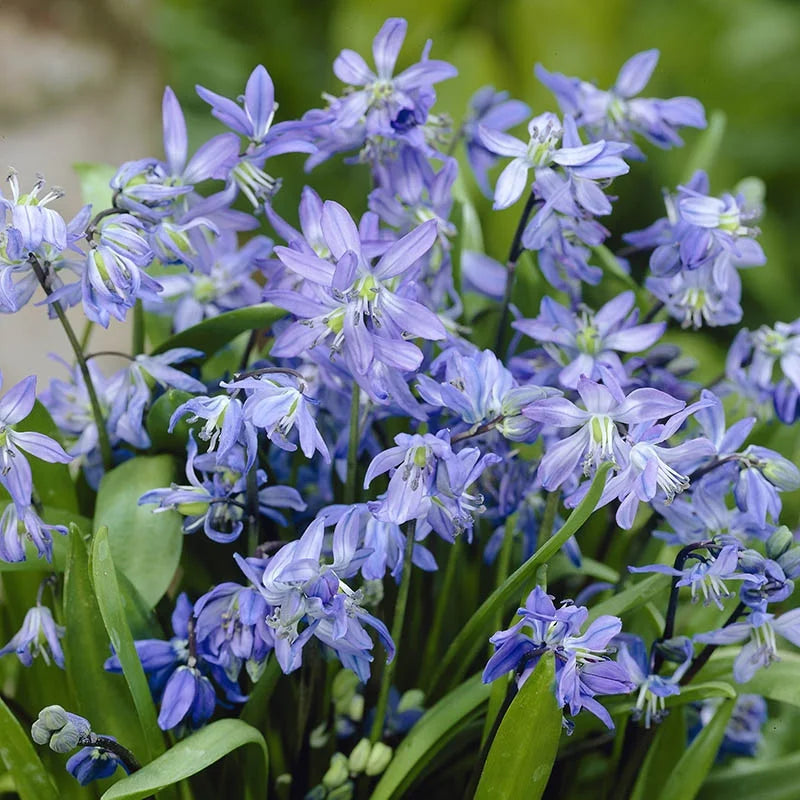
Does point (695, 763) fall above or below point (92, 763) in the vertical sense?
below

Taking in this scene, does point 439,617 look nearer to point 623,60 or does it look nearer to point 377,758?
point 377,758

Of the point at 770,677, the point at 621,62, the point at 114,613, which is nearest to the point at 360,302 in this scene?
the point at 114,613

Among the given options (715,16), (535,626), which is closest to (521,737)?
(535,626)

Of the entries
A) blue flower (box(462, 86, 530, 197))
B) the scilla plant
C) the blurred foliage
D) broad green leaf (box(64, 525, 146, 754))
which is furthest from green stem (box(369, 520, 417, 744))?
the blurred foliage

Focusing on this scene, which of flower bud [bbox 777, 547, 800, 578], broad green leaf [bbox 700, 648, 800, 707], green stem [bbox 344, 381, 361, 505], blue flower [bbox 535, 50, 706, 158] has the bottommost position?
broad green leaf [bbox 700, 648, 800, 707]

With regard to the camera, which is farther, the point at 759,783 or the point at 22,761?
the point at 759,783

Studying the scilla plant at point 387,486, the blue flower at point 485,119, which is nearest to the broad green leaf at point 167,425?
the scilla plant at point 387,486

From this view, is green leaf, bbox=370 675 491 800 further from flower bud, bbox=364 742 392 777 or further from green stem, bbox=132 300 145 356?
green stem, bbox=132 300 145 356
